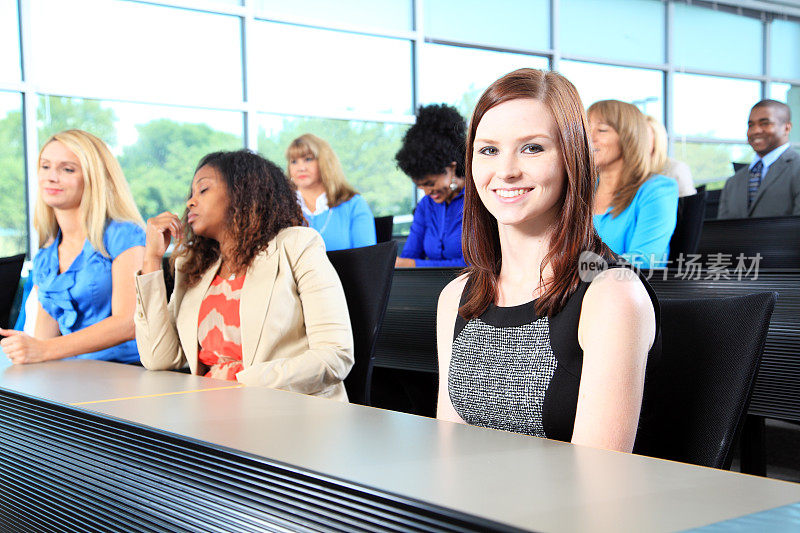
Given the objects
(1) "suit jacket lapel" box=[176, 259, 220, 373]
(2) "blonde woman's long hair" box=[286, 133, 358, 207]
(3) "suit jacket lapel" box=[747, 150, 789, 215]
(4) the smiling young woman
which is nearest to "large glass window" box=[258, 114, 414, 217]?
(2) "blonde woman's long hair" box=[286, 133, 358, 207]

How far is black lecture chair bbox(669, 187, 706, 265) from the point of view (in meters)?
3.09

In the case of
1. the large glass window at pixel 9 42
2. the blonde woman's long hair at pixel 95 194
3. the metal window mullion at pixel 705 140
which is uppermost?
the large glass window at pixel 9 42

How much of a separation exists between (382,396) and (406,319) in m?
0.39

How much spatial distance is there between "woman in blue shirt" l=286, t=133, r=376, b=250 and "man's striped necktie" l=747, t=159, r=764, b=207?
300cm

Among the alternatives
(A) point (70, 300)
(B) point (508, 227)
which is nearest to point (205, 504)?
(B) point (508, 227)

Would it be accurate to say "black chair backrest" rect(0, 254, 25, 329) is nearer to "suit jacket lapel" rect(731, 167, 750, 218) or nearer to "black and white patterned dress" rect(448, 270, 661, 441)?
"black and white patterned dress" rect(448, 270, 661, 441)

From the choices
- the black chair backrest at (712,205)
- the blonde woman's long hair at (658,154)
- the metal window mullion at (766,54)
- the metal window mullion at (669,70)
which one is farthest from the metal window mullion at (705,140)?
the blonde woman's long hair at (658,154)

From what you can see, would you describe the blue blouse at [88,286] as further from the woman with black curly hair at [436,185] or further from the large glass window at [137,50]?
the large glass window at [137,50]

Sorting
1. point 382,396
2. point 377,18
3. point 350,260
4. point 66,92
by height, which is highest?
point 377,18

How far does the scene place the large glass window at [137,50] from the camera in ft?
18.8

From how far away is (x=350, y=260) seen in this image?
214 centimetres

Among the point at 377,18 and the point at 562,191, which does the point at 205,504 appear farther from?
the point at 377,18

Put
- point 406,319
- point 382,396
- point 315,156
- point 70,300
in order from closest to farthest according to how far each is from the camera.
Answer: point 70,300
point 406,319
point 382,396
point 315,156

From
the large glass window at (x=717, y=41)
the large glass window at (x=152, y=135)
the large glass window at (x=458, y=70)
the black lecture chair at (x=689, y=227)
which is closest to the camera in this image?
the black lecture chair at (x=689, y=227)
